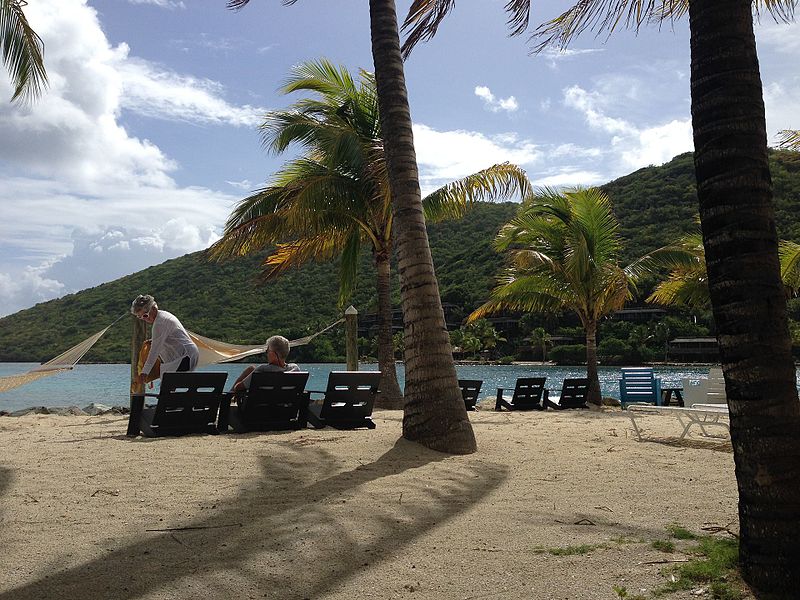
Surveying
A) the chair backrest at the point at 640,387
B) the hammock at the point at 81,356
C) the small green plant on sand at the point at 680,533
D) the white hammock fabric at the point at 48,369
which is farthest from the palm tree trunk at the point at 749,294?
the chair backrest at the point at 640,387

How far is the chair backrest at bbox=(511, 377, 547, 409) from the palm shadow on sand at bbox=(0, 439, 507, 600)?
6793 mm

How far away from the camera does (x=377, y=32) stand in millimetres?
6246

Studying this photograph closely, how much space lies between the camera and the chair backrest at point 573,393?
1230cm

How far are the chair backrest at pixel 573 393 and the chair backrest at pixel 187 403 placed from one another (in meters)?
7.67

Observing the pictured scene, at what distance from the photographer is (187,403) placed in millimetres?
5980

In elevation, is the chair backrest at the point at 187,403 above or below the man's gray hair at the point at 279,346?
below

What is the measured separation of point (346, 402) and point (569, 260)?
7541 millimetres

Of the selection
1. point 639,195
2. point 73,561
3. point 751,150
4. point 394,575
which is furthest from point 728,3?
point 639,195

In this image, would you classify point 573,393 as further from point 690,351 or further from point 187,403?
point 690,351

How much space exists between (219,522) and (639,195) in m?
42.9

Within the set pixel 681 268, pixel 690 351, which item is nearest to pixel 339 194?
pixel 681 268

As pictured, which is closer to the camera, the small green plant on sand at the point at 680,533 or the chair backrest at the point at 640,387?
the small green plant on sand at the point at 680,533

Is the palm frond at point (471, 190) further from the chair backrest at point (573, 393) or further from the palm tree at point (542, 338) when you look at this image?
the palm tree at point (542, 338)

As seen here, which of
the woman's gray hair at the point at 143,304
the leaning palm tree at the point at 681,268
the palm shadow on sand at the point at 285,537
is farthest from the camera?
the leaning palm tree at the point at 681,268
